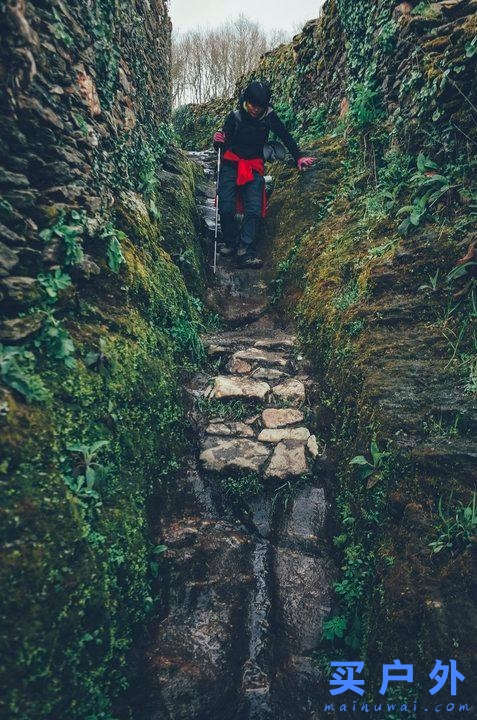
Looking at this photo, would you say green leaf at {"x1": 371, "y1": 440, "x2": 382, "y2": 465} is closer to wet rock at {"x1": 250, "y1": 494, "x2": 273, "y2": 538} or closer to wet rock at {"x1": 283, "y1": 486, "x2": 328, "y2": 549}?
wet rock at {"x1": 283, "y1": 486, "x2": 328, "y2": 549}

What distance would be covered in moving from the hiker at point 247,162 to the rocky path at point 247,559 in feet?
10.1

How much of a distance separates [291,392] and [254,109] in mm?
5050

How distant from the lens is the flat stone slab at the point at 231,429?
13.8 feet

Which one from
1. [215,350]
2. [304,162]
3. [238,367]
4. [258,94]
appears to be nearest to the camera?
[238,367]

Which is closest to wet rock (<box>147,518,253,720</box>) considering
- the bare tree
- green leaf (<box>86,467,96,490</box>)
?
green leaf (<box>86,467,96,490</box>)

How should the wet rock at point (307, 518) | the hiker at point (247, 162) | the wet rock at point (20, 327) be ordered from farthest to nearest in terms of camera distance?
the hiker at point (247, 162) → the wet rock at point (307, 518) → the wet rock at point (20, 327)

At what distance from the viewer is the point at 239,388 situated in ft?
15.4

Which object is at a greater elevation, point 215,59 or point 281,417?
point 215,59

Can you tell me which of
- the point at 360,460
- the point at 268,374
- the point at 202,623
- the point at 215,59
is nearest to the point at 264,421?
the point at 268,374

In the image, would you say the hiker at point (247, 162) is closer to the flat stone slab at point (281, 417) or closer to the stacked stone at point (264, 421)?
the stacked stone at point (264, 421)

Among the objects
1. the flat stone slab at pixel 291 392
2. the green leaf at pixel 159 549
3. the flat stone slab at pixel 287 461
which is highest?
the flat stone slab at pixel 291 392

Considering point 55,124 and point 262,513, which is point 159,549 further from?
point 55,124

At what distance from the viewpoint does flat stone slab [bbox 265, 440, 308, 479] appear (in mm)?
3697

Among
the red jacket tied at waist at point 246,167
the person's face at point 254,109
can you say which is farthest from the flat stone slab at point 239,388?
the person's face at point 254,109
